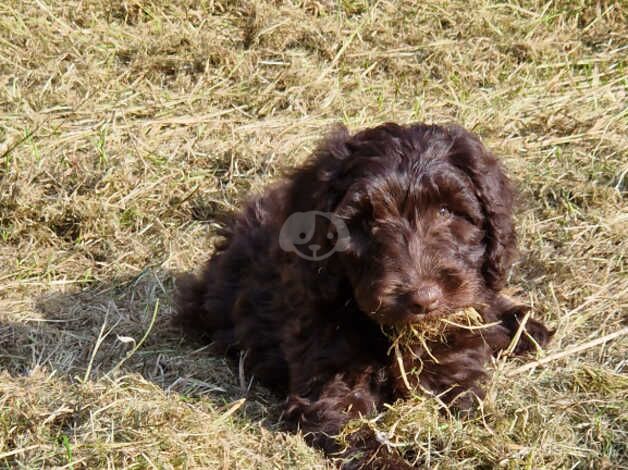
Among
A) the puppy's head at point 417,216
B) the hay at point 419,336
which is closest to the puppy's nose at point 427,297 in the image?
the puppy's head at point 417,216

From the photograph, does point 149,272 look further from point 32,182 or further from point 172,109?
point 172,109

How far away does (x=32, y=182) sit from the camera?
25.1 feet

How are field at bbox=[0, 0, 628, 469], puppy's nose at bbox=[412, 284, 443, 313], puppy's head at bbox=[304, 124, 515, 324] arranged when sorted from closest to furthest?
puppy's nose at bbox=[412, 284, 443, 313], puppy's head at bbox=[304, 124, 515, 324], field at bbox=[0, 0, 628, 469]

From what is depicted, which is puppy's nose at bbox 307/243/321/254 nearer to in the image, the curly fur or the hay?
the curly fur

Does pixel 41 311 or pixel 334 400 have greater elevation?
pixel 334 400

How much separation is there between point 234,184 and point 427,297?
10.9 ft

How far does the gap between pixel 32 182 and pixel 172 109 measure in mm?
1301

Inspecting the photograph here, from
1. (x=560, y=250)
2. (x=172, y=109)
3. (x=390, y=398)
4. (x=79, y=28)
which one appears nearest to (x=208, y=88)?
(x=172, y=109)

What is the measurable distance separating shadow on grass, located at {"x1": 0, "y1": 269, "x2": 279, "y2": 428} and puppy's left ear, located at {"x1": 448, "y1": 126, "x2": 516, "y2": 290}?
49.6 inches

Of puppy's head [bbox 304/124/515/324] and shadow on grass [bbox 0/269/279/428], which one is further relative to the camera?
shadow on grass [bbox 0/269/279/428]

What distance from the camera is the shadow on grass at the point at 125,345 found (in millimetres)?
5746

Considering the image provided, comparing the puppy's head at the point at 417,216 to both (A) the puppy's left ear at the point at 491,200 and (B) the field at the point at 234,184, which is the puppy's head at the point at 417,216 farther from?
(B) the field at the point at 234,184

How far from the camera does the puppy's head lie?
4.71m

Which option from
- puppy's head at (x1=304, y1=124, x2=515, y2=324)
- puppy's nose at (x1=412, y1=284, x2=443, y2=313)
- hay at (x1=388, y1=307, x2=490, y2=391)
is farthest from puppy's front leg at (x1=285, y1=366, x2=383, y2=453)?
puppy's nose at (x1=412, y1=284, x2=443, y2=313)
